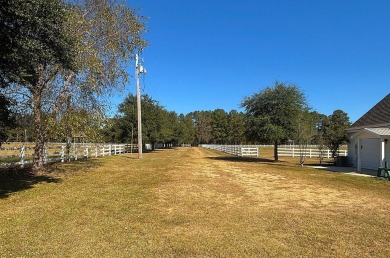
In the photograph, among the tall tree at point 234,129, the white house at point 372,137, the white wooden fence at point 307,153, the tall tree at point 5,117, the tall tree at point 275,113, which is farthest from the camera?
the tall tree at point 234,129

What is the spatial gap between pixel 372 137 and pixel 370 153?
3.41 m

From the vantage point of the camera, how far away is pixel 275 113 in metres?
30.1

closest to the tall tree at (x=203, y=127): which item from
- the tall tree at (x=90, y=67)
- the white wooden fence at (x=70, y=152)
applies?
the white wooden fence at (x=70, y=152)

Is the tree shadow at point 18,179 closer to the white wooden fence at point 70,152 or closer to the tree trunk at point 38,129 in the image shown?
the tree trunk at point 38,129

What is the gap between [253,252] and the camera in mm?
5969

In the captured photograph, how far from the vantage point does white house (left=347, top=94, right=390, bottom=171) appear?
21.4 m

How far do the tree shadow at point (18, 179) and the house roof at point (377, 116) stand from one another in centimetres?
1997

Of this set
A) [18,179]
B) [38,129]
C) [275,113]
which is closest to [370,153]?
[275,113]

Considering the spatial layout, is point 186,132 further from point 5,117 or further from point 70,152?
point 5,117

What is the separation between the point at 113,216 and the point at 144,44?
512 inches

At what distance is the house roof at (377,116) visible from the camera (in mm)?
23344

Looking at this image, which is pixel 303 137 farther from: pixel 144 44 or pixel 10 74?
pixel 10 74

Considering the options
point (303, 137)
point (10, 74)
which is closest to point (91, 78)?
point (10, 74)

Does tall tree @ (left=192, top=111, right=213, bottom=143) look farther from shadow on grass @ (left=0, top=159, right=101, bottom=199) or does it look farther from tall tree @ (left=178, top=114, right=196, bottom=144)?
shadow on grass @ (left=0, top=159, right=101, bottom=199)
